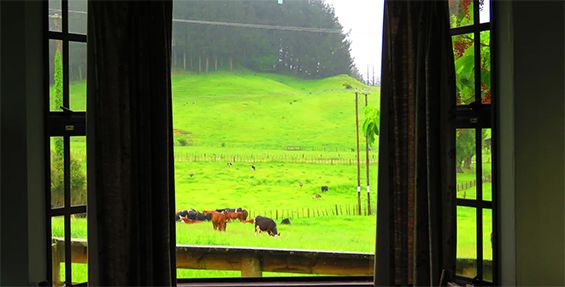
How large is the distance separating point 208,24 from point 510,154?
1828 millimetres

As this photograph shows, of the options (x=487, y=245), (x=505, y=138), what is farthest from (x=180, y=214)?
(x=505, y=138)

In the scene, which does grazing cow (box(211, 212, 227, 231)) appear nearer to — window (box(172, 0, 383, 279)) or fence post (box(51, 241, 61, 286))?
window (box(172, 0, 383, 279))

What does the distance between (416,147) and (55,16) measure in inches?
77.6

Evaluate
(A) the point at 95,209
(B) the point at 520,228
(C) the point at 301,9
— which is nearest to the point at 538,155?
(B) the point at 520,228

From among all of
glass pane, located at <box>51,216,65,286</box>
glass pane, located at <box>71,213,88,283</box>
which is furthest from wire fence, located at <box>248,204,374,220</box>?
glass pane, located at <box>51,216,65,286</box>

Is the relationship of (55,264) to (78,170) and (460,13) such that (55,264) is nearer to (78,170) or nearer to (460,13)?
(78,170)

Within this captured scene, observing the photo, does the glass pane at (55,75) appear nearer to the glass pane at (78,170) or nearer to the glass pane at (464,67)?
the glass pane at (78,170)

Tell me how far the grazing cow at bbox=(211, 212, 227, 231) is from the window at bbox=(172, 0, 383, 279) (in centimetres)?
3

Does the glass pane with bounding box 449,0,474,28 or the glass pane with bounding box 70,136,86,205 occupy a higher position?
the glass pane with bounding box 449,0,474,28

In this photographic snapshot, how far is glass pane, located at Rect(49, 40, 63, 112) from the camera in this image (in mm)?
2971

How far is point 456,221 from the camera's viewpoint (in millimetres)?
3100

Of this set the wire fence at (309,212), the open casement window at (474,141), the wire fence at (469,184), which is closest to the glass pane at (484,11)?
the open casement window at (474,141)

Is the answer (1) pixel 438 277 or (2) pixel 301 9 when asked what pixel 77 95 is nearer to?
(2) pixel 301 9

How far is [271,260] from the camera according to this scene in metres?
3.41
